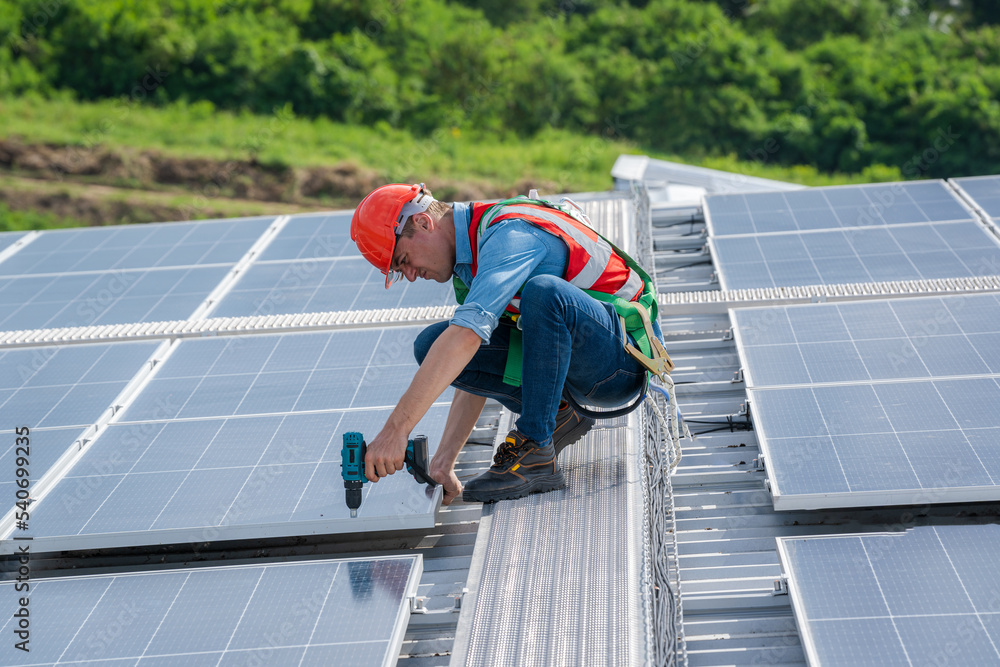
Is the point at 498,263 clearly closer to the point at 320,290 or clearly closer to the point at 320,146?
the point at 320,290

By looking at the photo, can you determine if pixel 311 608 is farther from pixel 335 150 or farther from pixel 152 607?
pixel 335 150

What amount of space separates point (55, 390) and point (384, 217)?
3.22 meters

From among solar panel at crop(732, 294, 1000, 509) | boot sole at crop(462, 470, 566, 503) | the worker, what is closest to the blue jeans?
the worker

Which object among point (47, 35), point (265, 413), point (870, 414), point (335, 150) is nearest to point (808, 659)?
point (870, 414)

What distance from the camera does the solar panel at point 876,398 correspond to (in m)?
4.31

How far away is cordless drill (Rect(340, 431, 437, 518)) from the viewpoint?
13.4 ft

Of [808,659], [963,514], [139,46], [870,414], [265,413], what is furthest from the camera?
[139,46]

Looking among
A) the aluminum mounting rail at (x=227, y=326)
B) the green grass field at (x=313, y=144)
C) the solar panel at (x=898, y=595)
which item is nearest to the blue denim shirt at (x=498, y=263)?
the solar panel at (x=898, y=595)

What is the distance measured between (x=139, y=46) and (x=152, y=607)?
31.9m

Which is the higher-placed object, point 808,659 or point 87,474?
point 808,659

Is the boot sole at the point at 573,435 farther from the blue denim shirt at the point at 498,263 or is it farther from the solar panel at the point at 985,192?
the solar panel at the point at 985,192

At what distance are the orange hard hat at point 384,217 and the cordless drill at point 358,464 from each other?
81cm

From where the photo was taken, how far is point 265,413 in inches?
217

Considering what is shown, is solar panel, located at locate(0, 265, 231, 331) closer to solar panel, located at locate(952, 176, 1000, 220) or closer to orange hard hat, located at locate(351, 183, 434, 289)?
orange hard hat, located at locate(351, 183, 434, 289)
